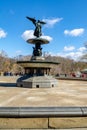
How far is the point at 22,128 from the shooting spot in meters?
5.50

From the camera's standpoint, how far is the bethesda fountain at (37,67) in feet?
62.5

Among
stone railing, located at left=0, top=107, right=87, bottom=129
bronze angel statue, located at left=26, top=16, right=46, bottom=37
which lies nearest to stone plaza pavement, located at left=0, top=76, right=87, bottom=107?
stone railing, located at left=0, top=107, right=87, bottom=129

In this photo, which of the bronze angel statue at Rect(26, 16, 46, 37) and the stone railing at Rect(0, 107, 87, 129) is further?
the bronze angel statue at Rect(26, 16, 46, 37)

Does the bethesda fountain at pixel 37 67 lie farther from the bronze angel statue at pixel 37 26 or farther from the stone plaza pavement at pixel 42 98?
the stone plaza pavement at pixel 42 98

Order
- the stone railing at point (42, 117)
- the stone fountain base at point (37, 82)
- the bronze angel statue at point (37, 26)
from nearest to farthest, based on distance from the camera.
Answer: the stone railing at point (42, 117)
the stone fountain base at point (37, 82)
the bronze angel statue at point (37, 26)

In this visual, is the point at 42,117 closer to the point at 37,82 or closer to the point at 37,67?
the point at 37,82

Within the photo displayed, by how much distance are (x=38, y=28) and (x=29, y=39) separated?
1384 mm

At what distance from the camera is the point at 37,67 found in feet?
64.2

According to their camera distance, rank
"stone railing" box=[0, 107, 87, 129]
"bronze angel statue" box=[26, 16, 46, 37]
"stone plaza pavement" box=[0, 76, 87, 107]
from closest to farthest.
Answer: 1. "stone railing" box=[0, 107, 87, 129]
2. "stone plaza pavement" box=[0, 76, 87, 107]
3. "bronze angel statue" box=[26, 16, 46, 37]

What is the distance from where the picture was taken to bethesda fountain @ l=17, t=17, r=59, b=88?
62.5ft

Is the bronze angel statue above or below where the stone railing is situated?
above

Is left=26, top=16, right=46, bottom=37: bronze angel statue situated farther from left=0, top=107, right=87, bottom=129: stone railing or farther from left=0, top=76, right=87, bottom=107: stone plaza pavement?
left=0, top=107, right=87, bottom=129: stone railing

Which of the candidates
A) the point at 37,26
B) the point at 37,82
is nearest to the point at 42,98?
the point at 37,82

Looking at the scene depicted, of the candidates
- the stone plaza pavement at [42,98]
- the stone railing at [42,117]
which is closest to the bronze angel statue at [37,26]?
the stone plaza pavement at [42,98]
